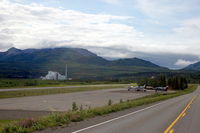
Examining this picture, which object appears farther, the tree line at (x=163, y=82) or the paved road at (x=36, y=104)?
the tree line at (x=163, y=82)

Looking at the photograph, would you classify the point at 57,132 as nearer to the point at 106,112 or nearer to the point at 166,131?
the point at 166,131

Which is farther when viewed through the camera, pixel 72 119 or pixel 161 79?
pixel 161 79

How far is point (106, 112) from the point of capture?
21312 millimetres

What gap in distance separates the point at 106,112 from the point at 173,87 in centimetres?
10446

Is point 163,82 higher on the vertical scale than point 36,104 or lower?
higher

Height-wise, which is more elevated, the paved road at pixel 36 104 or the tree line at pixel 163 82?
the tree line at pixel 163 82

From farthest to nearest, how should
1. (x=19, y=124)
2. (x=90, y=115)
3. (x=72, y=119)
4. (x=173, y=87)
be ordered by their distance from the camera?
1. (x=173, y=87)
2. (x=90, y=115)
3. (x=72, y=119)
4. (x=19, y=124)

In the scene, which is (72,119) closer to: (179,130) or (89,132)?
(89,132)

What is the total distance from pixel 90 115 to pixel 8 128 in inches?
294

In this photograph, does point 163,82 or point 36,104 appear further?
point 163,82

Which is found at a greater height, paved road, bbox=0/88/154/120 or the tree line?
the tree line

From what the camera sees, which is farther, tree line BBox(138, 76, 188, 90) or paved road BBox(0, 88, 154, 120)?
tree line BBox(138, 76, 188, 90)

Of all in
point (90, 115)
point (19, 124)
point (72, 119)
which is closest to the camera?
point (19, 124)

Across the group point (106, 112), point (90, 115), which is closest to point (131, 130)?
point (90, 115)
